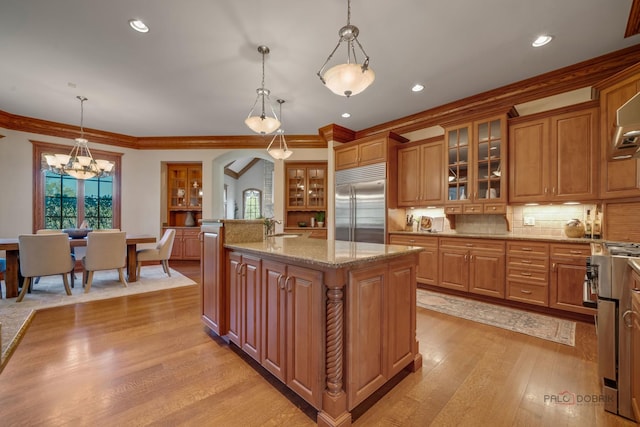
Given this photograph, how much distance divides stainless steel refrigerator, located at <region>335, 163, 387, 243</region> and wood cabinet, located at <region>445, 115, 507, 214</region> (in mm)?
1063

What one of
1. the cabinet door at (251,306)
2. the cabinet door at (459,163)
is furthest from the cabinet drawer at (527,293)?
the cabinet door at (251,306)

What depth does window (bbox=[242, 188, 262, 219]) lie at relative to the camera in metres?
11.1

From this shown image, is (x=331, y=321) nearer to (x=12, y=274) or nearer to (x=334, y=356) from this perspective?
(x=334, y=356)

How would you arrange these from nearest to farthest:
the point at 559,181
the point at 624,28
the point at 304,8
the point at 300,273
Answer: the point at 300,273
the point at 304,8
the point at 624,28
the point at 559,181

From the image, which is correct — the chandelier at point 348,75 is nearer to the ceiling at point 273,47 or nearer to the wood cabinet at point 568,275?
the ceiling at point 273,47

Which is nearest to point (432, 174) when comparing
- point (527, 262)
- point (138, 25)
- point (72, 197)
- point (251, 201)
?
point (527, 262)

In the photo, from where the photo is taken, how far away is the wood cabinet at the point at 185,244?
21.9 feet

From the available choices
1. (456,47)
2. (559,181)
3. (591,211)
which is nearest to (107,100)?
(456,47)

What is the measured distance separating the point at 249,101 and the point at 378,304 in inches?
151

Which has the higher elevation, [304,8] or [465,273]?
[304,8]

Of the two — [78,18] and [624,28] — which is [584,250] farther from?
[78,18]

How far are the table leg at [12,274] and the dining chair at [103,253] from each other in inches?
28.7

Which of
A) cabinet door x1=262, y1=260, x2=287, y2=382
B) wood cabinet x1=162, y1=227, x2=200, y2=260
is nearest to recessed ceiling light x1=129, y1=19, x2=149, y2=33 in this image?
cabinet door x1=262, y1=260, x2=287, y2=382

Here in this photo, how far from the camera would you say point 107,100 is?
4.23 meters
